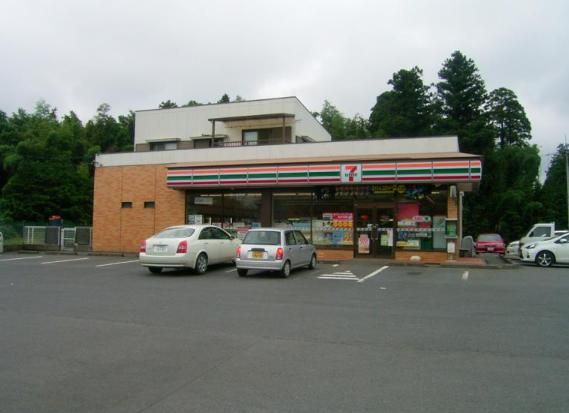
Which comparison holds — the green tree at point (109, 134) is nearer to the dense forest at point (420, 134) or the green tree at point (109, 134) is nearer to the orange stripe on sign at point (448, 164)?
the dense forest at point (420, 134)

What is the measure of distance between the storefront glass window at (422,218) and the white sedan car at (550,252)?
3.40 metres

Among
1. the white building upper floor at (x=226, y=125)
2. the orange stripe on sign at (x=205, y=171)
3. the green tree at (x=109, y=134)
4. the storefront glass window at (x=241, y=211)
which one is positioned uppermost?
the green tree at (x=109, y=134)

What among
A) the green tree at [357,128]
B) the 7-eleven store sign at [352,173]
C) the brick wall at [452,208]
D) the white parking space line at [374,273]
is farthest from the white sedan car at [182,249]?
the green tree at [357,128]

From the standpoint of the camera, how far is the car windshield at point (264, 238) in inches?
562

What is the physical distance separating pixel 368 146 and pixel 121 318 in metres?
15.1

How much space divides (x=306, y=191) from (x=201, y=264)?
7.53 meters

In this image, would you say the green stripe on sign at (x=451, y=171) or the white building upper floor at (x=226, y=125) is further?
the white building upper floor at (x=226, y=125)

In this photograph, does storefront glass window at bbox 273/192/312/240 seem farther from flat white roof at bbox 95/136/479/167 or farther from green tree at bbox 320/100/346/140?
green tree at bbox 320/100/346/140

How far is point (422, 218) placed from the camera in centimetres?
1962

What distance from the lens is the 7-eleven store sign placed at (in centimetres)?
1928

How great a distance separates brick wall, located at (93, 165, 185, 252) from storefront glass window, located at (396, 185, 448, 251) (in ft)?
33.6

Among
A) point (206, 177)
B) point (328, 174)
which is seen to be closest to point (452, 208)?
point (328, 174)

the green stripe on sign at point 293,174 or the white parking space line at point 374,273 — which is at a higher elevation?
the green stripe on sign at point 293,174

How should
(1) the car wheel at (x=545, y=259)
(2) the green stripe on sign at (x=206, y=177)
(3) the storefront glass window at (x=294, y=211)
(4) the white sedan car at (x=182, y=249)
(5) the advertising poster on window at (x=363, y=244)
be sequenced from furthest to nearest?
(2) the green stripe on sign at (x=206, y=177)
(3) the storefront glass window at (x=294, y=211)
(5) the advertising poster on window at (x=363, y=244)
(1) the car wheel at (x=545, y=259)
(4) the white sedan car at (x=182, y=249)
